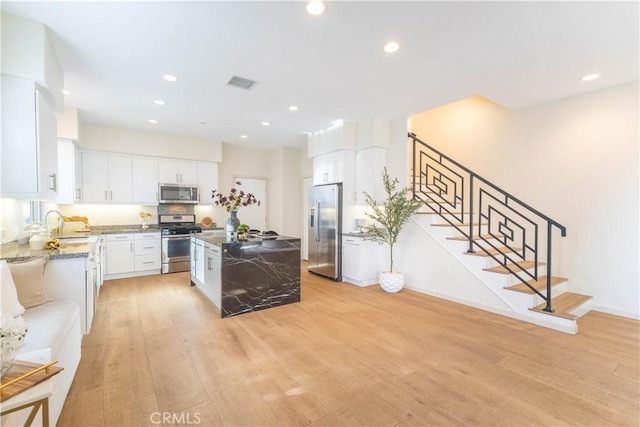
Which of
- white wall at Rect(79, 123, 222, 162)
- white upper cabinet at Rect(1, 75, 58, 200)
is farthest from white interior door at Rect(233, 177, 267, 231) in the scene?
white upper cabinet at Rect(1, 75, 58, 200)

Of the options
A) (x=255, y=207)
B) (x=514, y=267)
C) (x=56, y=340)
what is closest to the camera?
(x=56, y=340)

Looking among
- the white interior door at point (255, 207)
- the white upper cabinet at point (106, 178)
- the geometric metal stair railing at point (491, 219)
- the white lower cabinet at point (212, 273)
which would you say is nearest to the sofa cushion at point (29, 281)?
the white lower cabinet at point (212, 273)

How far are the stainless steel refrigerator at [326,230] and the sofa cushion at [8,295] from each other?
4.02 m

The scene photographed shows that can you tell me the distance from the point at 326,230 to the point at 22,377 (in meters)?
4.44

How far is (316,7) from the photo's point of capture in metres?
2.19

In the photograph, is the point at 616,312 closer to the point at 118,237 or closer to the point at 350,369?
the point at 350,369

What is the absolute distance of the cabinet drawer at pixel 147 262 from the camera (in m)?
5.40

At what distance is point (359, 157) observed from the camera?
5.19 m

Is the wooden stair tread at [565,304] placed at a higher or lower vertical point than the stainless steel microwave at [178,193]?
lower

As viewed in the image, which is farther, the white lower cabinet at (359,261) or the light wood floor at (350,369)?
the white lower cabinet at (359,261)

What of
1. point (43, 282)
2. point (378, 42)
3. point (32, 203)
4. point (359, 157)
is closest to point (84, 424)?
point (43, 282)

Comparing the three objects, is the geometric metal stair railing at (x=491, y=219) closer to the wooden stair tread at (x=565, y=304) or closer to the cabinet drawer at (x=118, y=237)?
the wooden stair tread at (x=565, y=304)

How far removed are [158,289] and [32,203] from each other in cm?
214

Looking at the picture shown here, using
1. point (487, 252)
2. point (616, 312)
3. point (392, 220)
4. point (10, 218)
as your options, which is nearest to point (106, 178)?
point (10, 218)
